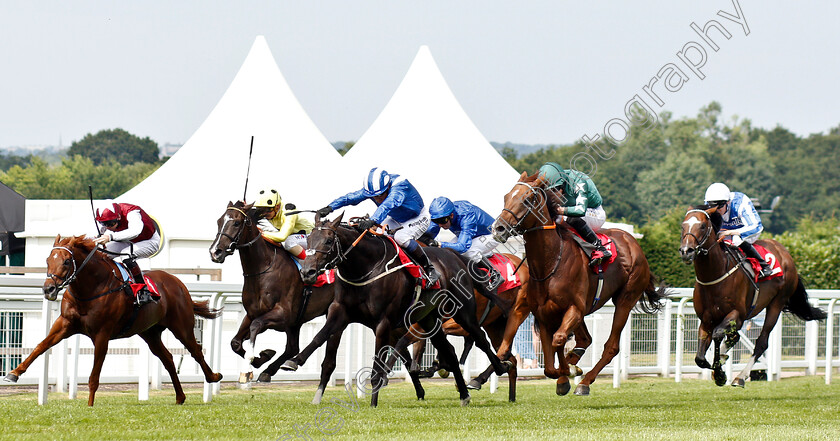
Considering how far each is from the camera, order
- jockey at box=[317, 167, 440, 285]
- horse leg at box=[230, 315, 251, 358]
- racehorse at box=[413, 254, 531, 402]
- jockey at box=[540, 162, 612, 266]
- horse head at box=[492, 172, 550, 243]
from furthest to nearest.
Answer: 1. racehorse at box=[413, 254, 531, 402]
2. jockey at box=[317, 167, 440, 285]
3. horse leg at box=[230, 315, 251, 358]
4. jockey at box=[540, 162, 612, 266]
5. horse head at box=[492, 172, 550, 243]

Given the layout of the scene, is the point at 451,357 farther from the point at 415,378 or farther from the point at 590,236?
the point at 590,236

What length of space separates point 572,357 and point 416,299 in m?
1.39

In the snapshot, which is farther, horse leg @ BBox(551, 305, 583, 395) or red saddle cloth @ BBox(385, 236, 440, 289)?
red saddle cloth @ BBox(385, 236, 440, 289)

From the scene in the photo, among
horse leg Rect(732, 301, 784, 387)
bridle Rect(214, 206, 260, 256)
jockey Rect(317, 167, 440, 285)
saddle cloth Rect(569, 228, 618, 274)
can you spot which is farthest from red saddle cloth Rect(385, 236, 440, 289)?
horse leg Rect(732, 301, 784, 387)

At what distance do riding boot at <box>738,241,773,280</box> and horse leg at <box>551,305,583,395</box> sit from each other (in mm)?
2545

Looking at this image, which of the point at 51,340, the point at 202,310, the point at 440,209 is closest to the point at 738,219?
the point at 440,209

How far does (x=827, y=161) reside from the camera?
271 ft

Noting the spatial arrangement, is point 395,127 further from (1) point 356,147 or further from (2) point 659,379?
(2) point 659,379

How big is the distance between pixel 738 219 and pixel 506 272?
2261 millimetres

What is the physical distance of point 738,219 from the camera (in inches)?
426

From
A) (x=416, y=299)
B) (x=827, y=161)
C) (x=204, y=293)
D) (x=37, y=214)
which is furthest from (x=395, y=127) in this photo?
(x=827, y=161)

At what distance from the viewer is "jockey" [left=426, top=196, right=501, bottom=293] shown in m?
10.7

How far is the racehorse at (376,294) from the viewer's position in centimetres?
873

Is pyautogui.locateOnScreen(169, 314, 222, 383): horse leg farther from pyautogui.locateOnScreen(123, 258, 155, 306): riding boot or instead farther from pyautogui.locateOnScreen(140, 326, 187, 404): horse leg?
pyautogui.locateOnScreen(123, 258, 155, 306): riding boot
